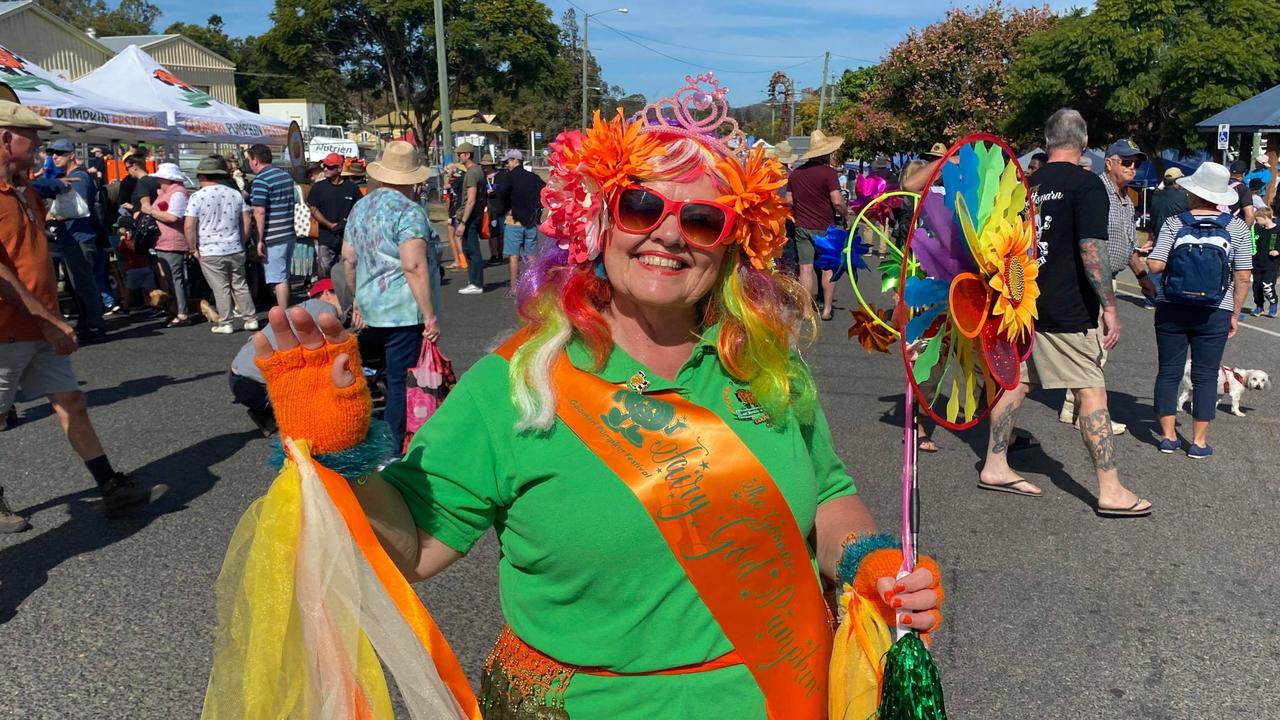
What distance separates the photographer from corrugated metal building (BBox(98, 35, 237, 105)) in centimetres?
5362

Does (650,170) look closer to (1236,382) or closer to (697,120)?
(697,120)

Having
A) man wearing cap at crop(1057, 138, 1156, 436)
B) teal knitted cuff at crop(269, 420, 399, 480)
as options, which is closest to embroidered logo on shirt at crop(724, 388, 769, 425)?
teal knitted cuff at crop(269, 420, 399, 480)

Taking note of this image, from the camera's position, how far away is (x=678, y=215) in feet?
5.61

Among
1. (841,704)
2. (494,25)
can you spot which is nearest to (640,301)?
(841,704)

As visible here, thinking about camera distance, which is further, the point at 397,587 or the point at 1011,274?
the point at 1011,274

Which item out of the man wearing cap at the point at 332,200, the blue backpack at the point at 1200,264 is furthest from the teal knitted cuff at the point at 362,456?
the man wearing cap at the point at 332,200

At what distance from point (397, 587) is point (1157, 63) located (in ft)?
95.0

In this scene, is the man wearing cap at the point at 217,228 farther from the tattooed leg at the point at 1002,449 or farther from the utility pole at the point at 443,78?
the utility pole at the point at 443,78

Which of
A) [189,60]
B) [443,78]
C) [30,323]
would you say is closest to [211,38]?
[189,60]

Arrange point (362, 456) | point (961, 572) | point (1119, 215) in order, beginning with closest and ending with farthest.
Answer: point (362, 456) → point (961, 572) → point (1119, 215)

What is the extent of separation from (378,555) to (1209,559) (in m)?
4.12

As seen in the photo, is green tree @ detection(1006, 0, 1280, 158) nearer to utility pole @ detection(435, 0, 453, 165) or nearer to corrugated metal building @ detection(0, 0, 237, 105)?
utility pole @ detection(435, 0, 453, 165)

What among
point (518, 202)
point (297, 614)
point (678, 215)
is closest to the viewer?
point (297, 614)

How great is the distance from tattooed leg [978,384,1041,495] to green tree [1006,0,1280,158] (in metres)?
23.5
